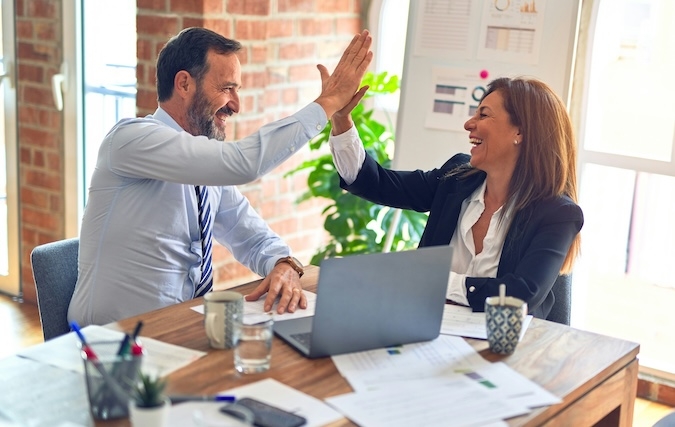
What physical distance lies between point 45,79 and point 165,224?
1980mm

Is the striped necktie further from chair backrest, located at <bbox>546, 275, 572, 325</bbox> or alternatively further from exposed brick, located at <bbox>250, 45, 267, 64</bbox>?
exposed brick, located at <bbox>250, 45, 267, 64</bbox>

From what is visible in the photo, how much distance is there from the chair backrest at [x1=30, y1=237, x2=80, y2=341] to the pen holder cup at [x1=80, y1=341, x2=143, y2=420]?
31.6 inches

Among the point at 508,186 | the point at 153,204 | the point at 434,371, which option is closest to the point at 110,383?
the point at 434,371

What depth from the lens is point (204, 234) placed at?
2.31m

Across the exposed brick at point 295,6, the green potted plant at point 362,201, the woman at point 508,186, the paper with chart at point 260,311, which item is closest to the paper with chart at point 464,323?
the woman at point 508,186

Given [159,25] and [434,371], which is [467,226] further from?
[159,25]

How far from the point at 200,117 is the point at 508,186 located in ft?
2.67

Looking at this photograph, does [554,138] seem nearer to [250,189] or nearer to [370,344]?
[370,344]

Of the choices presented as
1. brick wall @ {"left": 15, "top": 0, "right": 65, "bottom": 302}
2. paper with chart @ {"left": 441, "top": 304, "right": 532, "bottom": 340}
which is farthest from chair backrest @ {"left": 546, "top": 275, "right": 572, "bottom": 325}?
brick wall @ {"left": 15, "top": 0, "right": 65, "bottom": 302}

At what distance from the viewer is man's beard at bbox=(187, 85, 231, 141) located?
7.75ft

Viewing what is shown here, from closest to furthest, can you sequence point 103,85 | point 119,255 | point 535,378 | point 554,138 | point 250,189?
1. point 535,378
2. point 119,255
3. point 554,138
4. point 250,189
5. point 103,85

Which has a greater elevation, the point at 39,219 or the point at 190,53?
the point at 190,53

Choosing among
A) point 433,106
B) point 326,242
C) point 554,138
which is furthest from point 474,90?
point 326,242

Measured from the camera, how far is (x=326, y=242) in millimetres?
4098
